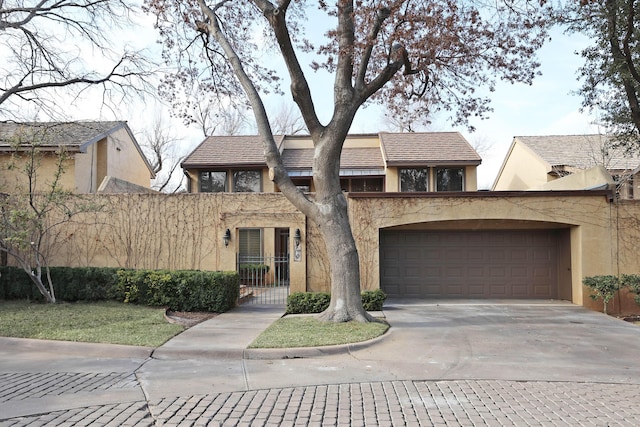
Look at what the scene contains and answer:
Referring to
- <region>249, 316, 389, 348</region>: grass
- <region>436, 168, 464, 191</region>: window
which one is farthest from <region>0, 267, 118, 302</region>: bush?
<region>436, 168, 464, 191</region>: window

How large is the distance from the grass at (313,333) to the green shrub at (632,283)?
728 centimetres

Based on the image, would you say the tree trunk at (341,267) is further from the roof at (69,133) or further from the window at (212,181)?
the window at (212,181)

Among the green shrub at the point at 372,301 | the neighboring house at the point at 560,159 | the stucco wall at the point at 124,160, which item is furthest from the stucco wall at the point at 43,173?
the neighboring house at the point at 560,159

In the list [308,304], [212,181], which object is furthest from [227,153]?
[308,304]

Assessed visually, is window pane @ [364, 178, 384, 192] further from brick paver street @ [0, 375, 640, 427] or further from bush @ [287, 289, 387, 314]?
brick paver street @ [0, 375, 640, 427]

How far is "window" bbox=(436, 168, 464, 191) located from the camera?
72.6 feet

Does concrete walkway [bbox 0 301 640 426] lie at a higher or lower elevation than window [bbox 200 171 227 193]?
A: lower

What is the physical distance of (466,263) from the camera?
16344 millimetres

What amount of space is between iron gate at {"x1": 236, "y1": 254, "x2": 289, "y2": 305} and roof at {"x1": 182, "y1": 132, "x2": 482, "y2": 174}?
185 inches

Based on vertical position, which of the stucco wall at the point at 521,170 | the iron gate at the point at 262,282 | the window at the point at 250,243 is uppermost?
the stucco wall at the point at 521,170

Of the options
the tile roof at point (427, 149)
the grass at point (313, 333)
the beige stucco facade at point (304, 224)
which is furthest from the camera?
the tile roof at point (427, 149)

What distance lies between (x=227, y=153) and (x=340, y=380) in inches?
702

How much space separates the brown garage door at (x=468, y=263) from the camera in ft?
53.1

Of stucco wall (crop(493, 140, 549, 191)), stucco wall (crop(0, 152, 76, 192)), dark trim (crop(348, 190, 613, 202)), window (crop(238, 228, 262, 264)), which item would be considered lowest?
window (crop(238, 228, 262, 264))
